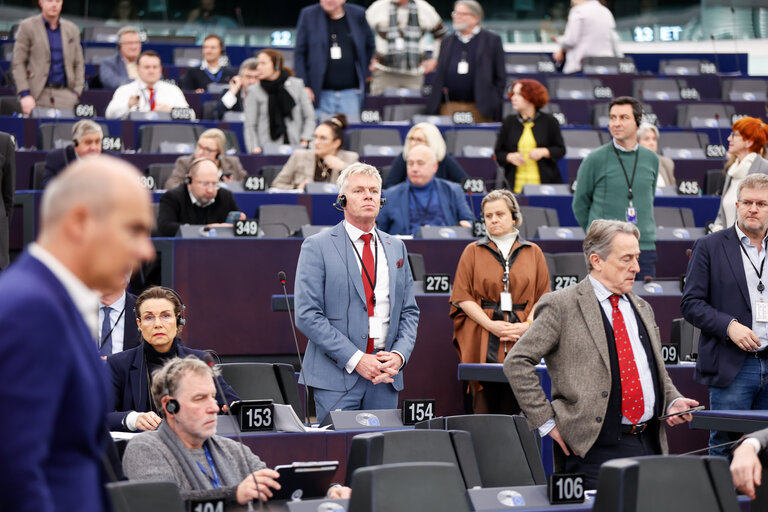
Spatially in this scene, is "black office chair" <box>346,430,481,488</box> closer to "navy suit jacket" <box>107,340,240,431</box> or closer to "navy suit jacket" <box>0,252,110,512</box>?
"navy suit jacket" <box>107,340,240,431</box>

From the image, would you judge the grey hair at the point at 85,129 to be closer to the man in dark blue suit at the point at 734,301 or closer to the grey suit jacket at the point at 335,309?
the grey suit jacket at the point at 335,309

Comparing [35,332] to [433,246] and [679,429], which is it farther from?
[433,246]

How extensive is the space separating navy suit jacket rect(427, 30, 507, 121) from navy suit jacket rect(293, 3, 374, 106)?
1.95ft

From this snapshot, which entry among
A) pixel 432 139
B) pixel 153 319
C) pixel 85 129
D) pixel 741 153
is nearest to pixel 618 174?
pixel 741 153

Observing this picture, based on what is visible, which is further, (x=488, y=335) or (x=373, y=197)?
(x=488, y=335)

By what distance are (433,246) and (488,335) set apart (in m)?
1.13

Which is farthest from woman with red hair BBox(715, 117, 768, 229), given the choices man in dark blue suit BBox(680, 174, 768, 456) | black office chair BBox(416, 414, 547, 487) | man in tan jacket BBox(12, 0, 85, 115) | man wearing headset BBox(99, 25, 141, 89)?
man wearing headset BBox(99, 25, 141, 89)

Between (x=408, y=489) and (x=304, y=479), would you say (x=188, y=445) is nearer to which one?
(x=304, y=479)

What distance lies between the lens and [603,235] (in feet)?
12.0

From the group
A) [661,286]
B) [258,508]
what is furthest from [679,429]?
[258,508]

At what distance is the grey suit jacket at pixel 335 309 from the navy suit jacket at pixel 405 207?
1.84 meters

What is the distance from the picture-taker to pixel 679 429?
4.62 m

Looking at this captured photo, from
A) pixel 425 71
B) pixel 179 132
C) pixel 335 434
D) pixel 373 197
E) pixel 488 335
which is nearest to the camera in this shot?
pixel 335 434

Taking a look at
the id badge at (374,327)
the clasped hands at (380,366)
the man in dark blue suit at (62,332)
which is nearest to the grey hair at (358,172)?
the id badge at (374,327)
